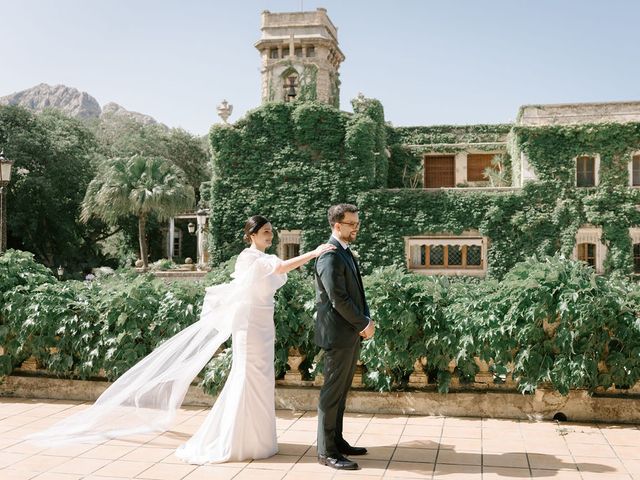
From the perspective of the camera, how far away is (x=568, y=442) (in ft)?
18.3

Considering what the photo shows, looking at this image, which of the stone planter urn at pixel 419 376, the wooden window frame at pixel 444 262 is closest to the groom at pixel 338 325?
the stone planter urn at pixel 419 376

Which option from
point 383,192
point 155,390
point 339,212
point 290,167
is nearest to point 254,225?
point 339,212

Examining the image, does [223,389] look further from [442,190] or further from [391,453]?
[442,190]

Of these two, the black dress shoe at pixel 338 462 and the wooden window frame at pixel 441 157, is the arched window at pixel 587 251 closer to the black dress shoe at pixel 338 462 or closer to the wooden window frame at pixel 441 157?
the wooden window frame at pixel 441 157

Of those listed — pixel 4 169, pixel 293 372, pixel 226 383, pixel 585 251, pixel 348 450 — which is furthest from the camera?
pixel 585 251

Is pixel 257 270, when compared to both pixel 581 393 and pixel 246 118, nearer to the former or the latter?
pixel 581 393

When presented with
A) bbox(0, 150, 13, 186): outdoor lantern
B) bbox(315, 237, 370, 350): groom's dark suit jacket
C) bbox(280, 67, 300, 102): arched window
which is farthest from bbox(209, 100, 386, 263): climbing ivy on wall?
bbox(315, 237, 370, 350): groom's dark suit jacket

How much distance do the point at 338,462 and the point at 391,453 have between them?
1.95ft

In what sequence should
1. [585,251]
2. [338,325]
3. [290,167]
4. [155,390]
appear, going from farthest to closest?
1. [290,167]
2. [585,251]
3. [155,390]
4. [338,325]

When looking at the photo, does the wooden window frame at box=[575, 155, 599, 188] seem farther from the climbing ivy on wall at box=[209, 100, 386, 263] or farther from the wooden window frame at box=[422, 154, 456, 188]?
the climbing ivy on wall at box=[209, 100, 386, 263]

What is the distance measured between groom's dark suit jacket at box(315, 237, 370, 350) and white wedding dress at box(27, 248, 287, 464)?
0.43 meters

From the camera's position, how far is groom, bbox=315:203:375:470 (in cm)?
503

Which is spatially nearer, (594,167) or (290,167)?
(594,167)

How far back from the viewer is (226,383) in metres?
5.37
